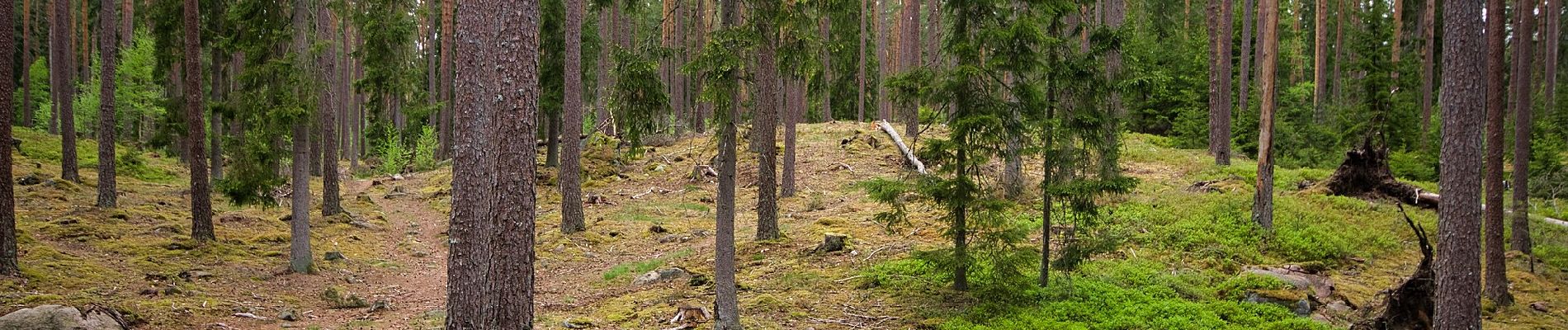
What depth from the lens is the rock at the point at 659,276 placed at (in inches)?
464

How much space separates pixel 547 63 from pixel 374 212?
5440 millimetres

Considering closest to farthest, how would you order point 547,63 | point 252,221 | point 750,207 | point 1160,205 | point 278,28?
point 278,28, point 1160,205, point 252,221, point 750,207, point 547,63

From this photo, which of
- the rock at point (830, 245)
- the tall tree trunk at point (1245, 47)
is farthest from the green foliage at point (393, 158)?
the tall tree trunk at point (1245, 47)

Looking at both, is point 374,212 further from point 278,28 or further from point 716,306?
point 716,306

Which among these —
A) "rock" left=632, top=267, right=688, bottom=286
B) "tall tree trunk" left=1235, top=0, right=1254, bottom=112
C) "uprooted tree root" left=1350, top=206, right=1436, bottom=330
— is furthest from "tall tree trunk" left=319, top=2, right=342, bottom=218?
"tall tree trunk" left=1235, top=0, right=1254, bottom=112

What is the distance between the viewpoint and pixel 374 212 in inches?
776

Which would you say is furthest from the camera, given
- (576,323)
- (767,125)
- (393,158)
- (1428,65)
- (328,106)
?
(393,158)

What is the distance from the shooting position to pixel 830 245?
42.5ft

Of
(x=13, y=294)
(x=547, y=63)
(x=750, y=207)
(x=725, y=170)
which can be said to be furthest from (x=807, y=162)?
(x=13, y=294)

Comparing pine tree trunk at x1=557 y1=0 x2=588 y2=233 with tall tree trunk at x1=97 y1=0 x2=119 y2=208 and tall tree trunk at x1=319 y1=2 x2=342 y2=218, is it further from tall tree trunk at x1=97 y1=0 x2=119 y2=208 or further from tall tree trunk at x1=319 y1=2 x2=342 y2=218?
tall tree trunk at x1=97 y1=0 x2=119 y2=208

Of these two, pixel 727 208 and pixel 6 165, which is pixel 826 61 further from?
pixel 6 165

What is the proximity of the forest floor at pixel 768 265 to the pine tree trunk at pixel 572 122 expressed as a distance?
0.47 metres

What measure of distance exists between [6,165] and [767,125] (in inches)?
360

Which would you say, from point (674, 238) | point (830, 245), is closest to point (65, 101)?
point (674, 238)
